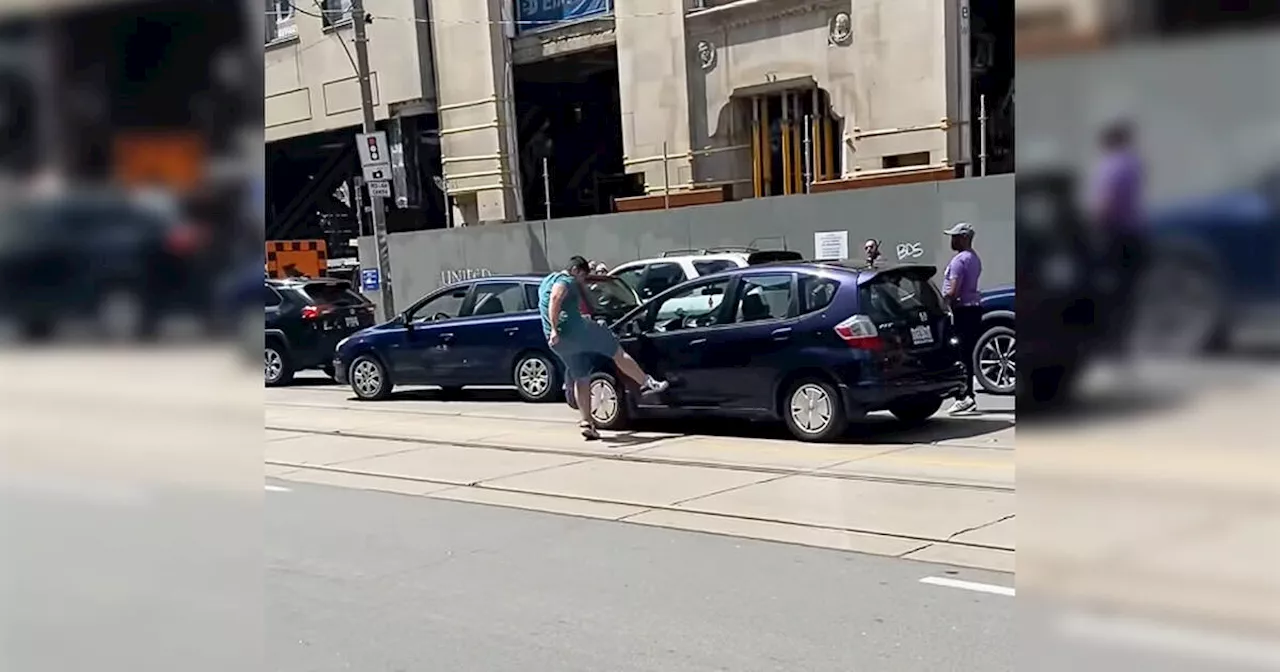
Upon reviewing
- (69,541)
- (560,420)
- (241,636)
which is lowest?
(560,420)

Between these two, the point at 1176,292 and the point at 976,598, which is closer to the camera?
the point at 1176,292

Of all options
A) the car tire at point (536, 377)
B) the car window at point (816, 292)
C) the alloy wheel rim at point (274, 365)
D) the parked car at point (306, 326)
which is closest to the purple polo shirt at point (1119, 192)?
the car window at point (816, 292)

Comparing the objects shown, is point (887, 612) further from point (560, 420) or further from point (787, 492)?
point (560, 420)

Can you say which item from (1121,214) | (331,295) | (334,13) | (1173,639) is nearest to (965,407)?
(1173,639)

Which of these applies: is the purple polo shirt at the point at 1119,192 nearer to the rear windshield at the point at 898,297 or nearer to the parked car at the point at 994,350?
the rear windshield at the point at 898,297

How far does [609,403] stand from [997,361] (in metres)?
3.68

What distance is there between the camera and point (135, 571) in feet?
7.39

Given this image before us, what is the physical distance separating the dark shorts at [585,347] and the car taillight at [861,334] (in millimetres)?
2192

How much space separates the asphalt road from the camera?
15.8 feet

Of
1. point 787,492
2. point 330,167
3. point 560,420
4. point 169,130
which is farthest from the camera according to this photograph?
point 330,167

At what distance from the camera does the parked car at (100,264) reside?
204 cm

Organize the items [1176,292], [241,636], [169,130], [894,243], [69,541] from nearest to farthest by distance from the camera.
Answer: [1176,292], [169,130], [241,636], [69,541], [894,243]

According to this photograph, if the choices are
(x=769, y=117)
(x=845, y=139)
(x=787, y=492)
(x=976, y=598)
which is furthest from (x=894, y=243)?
(x=976, y=598)

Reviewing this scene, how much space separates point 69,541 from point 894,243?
14.5m
